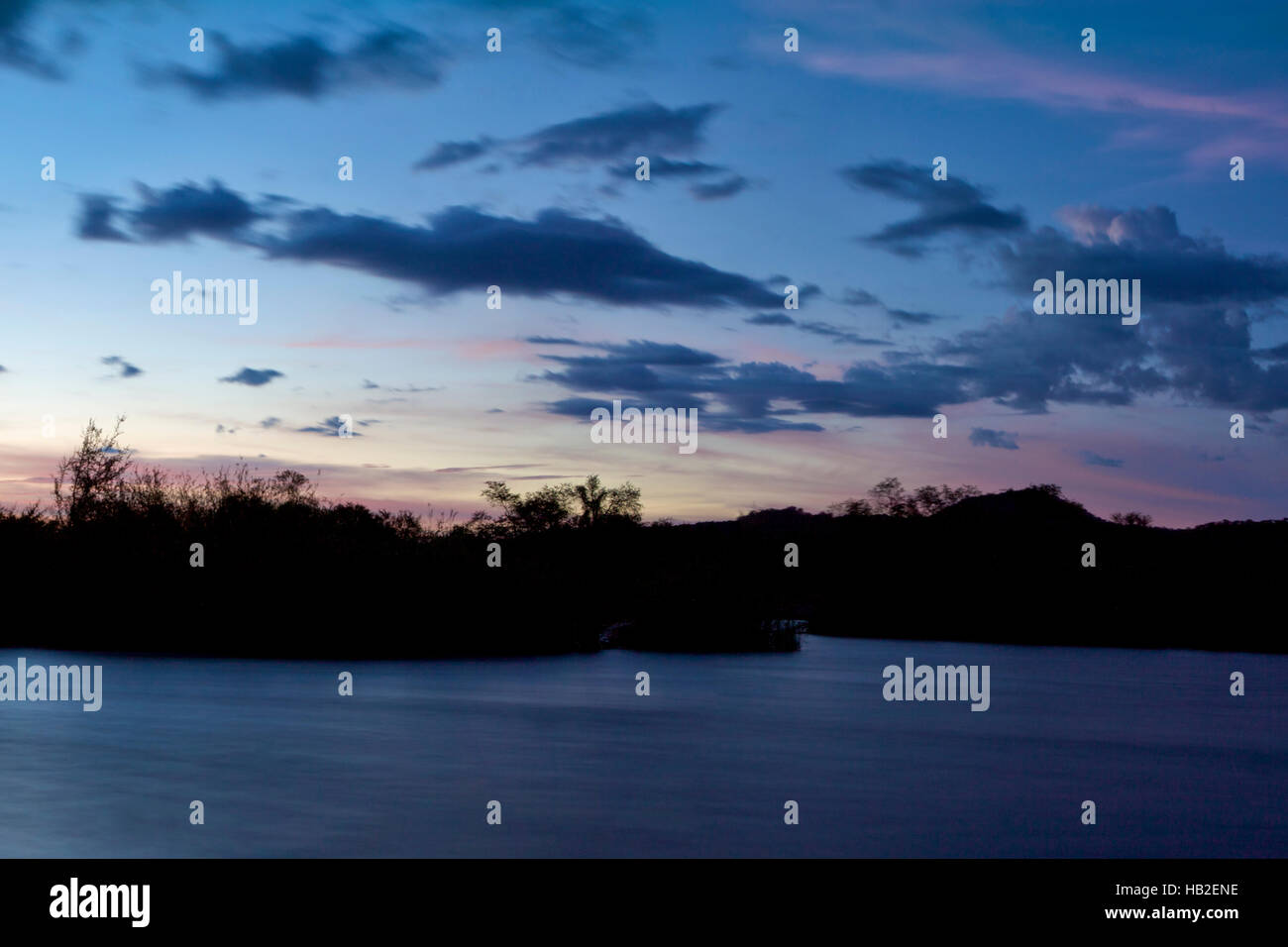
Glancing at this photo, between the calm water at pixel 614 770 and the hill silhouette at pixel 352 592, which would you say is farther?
the hill silhouette at pixel 352 592

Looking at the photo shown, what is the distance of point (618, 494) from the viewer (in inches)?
3066

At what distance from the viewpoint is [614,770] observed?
12.3 meters

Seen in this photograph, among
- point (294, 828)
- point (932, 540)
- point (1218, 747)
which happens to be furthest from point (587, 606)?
point (932, 540)

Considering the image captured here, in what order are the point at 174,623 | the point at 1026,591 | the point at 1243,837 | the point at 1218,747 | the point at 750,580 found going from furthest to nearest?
the point at 1026,591, the point at 750,580, the point at 174,623, the point at 1218,747, the point at 1243,837

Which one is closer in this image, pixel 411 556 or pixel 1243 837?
pixel 1243 837

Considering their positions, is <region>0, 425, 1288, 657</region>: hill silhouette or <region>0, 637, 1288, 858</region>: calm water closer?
<region>0, 637, 1288, 858</region>: calm water

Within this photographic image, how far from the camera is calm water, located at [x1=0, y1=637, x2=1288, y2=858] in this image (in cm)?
897

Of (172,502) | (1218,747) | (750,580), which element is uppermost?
(172,502)

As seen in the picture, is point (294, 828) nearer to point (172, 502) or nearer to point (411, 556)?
point (411, 556)

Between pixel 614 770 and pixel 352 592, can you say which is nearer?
pixel 614 770

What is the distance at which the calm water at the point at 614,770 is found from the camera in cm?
897

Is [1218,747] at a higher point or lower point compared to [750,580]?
lower
